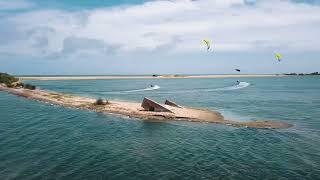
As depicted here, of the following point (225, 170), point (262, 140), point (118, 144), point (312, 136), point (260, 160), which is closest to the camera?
point (225, 170)

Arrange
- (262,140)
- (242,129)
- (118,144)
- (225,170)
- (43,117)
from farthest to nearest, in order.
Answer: (43,117) → (242,129) → (262,140) → (118,144) → (225,170)

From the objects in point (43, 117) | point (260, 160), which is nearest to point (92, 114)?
point (43, 117)

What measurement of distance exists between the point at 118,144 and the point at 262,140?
12505 millimetres

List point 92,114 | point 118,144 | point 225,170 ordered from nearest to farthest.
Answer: point 225,170 → point 118,144 → point 92,114

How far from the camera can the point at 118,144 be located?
1225 inches

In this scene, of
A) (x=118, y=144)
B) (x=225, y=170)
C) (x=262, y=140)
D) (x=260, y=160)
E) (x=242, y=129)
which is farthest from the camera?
(x=242, y=129)

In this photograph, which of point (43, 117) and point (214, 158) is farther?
point (43, 117)

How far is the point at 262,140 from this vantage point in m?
33.1

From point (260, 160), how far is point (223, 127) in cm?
1292

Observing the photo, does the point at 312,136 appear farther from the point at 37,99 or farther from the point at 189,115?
the point at 37,99

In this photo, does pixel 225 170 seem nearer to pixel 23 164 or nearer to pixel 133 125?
pixel 23 164

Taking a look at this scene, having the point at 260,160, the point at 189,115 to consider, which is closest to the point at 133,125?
the point at 189,115

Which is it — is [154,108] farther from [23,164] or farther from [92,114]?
[23,164]

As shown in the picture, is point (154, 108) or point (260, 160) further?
point (154, 108)
